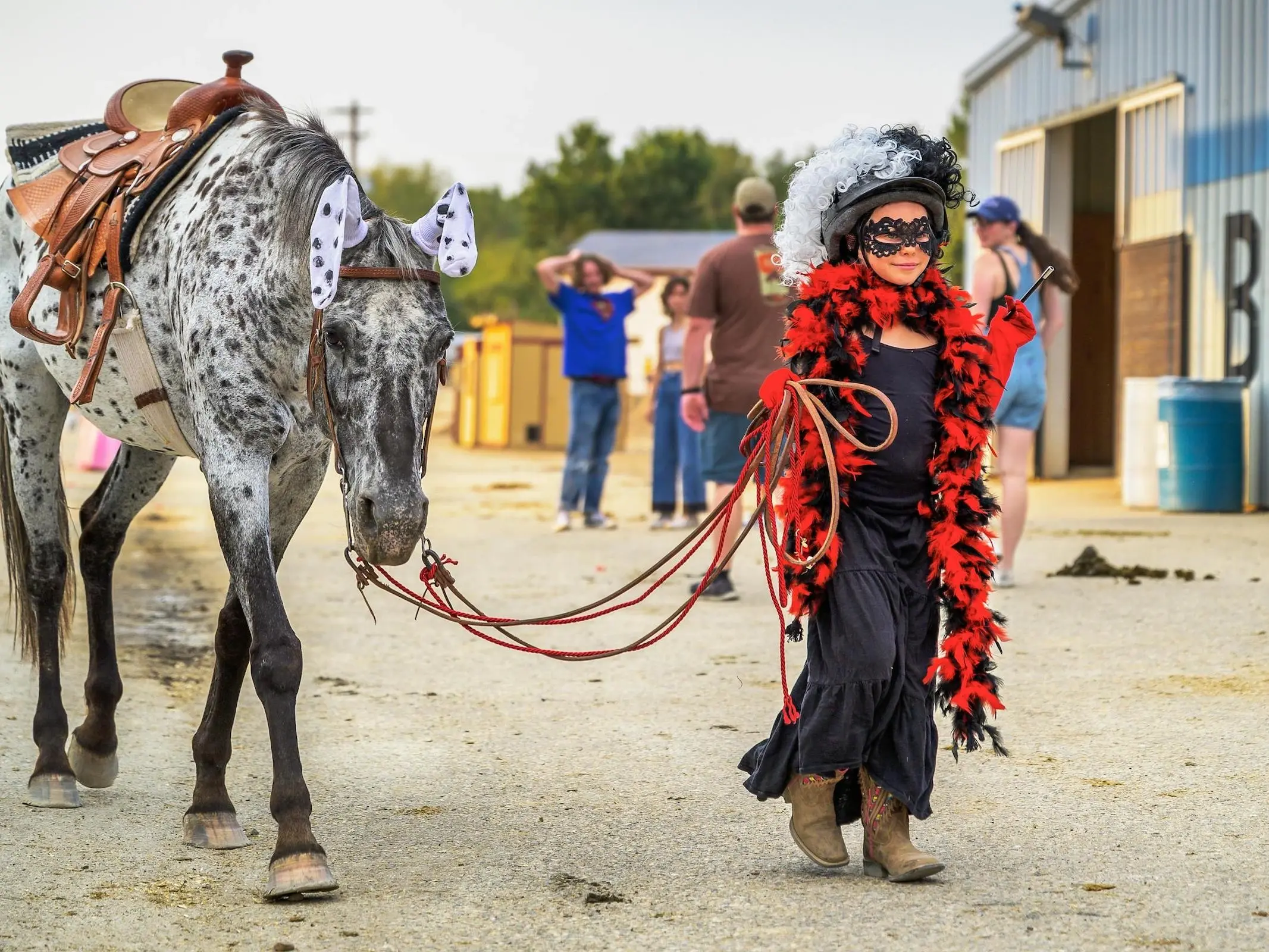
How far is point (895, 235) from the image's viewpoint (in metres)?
3.94

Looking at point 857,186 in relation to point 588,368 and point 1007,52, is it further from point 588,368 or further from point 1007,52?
point 1007,52

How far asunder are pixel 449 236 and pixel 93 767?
2.08 m

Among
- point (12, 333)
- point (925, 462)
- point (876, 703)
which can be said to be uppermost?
point (12, 333)

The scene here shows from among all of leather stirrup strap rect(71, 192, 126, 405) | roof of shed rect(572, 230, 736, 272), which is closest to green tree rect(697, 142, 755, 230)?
roof of shed rect(572, 230, 736, 272)

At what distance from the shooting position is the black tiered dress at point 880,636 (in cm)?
375

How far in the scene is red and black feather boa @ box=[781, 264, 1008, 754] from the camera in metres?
3.85

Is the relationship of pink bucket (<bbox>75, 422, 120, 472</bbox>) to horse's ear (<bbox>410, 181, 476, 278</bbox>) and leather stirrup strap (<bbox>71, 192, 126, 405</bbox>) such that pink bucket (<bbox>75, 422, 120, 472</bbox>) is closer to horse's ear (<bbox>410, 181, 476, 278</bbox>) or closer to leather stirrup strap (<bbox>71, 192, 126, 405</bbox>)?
leather stirrup strap (<bbox>71, 192, 126, 405</bbox>)

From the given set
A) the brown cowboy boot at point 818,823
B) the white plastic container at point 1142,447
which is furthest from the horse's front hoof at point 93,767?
the white plastic container at point 1142,447

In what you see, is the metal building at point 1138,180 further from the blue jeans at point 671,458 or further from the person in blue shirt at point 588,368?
the person in blue shirt at point 588,368

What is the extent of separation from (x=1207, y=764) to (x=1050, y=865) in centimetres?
123

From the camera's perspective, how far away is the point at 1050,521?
12875 mm

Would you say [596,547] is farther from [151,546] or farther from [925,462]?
[925,462]

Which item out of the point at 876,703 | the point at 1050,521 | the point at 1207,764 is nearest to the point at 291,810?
the point at 876,703

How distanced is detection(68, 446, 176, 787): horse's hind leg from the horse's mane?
4.31 ft
